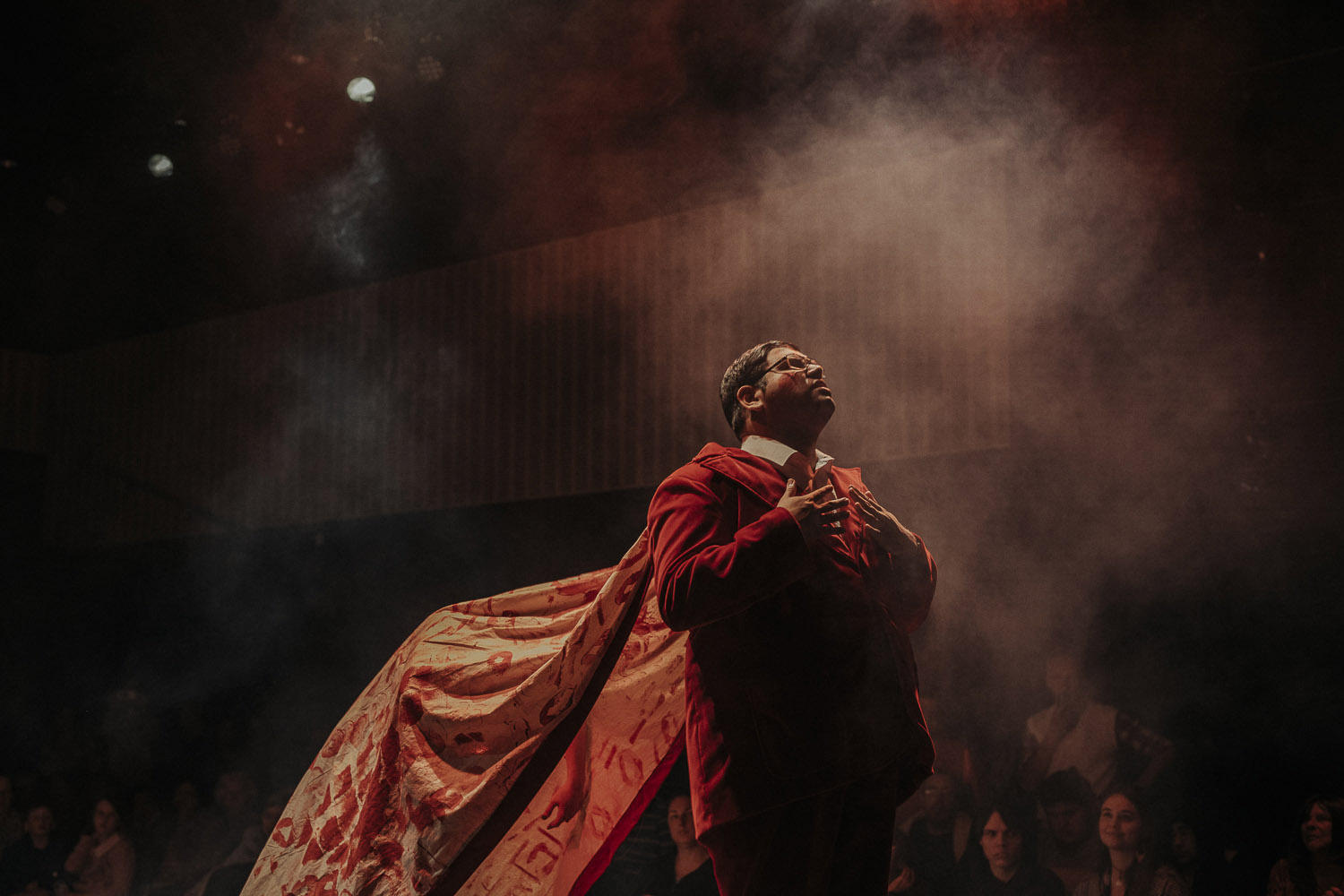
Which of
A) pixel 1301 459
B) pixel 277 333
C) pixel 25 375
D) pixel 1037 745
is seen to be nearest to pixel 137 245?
pixel 277 333

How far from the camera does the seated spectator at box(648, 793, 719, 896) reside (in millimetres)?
3029

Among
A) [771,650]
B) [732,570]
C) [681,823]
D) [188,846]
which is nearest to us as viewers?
[732,570]

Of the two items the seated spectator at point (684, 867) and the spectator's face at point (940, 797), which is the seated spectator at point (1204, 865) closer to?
the spectator's face at point (940, 797)

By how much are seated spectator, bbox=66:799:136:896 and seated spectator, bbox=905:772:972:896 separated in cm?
322

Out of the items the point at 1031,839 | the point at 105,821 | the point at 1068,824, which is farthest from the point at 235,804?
the point at 1068,824

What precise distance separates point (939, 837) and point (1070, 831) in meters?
0.37

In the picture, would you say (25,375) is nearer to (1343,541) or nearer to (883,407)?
(883,407)

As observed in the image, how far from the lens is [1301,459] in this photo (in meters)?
2.97

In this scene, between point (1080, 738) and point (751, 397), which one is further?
point (1080, 738)

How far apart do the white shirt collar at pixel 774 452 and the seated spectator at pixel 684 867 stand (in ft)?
5.35

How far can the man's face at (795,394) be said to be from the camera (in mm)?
1745

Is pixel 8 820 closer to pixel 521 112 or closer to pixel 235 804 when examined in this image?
pixel 235 804

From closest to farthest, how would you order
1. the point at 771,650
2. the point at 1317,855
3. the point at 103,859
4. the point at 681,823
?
the point at 771,650 → the point at 1317,855 → the point at 681,823 → the point at 103,859

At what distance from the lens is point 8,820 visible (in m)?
4.53
